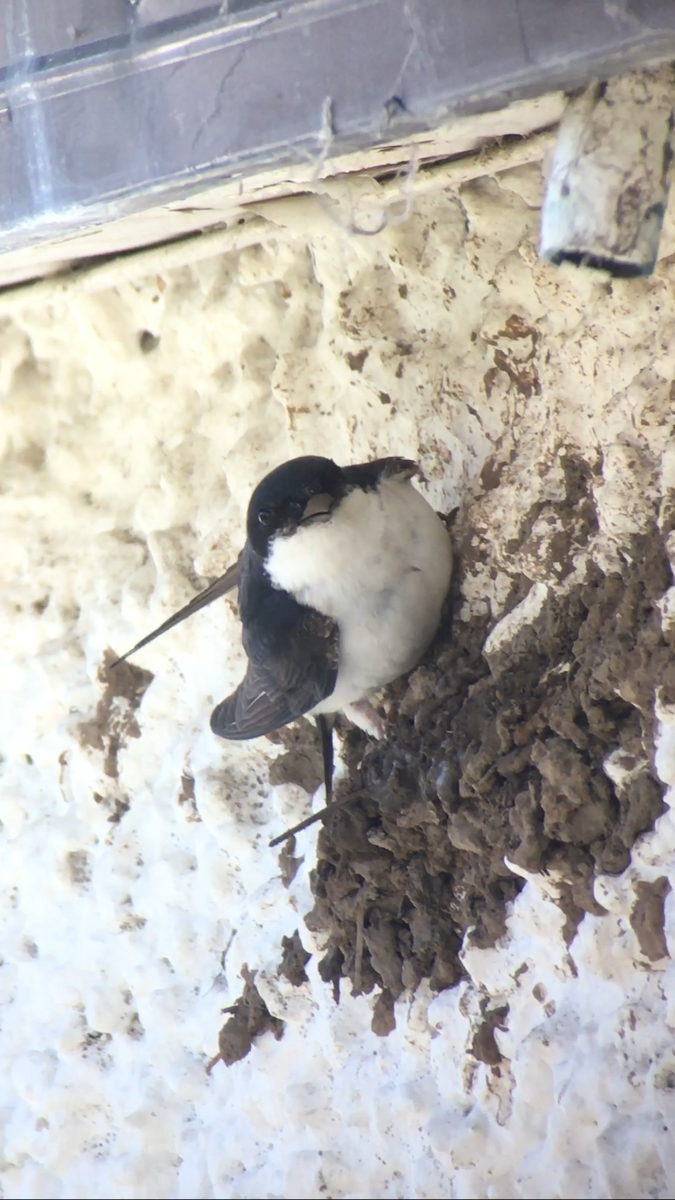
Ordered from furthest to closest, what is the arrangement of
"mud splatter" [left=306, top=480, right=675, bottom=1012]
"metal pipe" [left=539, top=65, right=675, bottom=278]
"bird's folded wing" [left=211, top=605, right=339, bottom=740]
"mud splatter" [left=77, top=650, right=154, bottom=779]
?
"mud splatter" [left=77, top=650, right=154, bottom=779] → "bird's folded wing" [left=211, top=605, right=339, bottom=740] → "mud splatter" [left=306, top=480, right=675, bottom=1012] → "metal pipe" [left=539, top=65, right=675, bottom=278]

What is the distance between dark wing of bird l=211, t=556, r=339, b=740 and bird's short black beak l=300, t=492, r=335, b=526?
0.11m

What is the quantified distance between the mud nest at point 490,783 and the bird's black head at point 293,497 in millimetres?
230

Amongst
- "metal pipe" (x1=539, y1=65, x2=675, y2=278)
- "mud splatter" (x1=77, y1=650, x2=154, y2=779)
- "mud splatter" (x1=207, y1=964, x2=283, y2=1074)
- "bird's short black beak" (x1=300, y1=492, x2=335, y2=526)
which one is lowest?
"mud splatter" (x1=207, y1=964, x2=283, y2=1074)

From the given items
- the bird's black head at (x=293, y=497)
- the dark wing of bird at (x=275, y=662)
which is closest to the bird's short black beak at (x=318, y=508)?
the bird's black head at (x=293, y=497)

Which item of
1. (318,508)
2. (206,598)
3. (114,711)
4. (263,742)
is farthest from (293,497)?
(114,711)

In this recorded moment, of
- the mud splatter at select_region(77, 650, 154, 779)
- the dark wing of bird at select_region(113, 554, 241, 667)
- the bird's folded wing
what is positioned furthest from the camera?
the mud splatter at select_region(77, 650, 154, 779)

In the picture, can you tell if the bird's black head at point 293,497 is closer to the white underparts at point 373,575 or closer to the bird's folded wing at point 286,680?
the white underparts at point 373,575

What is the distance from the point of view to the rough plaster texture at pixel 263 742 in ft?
5.46

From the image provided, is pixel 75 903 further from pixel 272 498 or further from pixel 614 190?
pixel 614 190

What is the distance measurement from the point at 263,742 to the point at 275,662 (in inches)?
9.1

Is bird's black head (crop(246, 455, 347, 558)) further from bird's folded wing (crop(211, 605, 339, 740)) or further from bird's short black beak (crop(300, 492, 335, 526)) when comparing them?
bird's folded wing (crop(211, 605, 339, 740))

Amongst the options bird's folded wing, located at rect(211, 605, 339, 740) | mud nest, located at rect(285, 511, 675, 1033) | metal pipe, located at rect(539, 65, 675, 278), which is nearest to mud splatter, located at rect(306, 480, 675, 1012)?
mud nest, located at rect(285, 511, 675, 1033)

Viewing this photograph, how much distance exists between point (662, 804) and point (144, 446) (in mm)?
1107

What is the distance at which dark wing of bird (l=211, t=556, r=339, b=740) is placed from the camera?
1984mm
